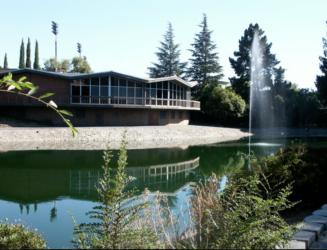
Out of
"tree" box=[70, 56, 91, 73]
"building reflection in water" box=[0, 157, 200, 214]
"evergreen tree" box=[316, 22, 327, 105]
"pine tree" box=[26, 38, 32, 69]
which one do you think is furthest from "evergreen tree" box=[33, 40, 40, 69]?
"building reflection in water" box=[0, 157, 200, 214]

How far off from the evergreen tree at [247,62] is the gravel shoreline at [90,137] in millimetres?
14598

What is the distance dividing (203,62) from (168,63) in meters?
8.17

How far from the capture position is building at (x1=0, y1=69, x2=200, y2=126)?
3556 cm

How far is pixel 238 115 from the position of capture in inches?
1812

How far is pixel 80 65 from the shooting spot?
65.5m

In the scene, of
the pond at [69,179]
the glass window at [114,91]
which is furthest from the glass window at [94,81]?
the pond at [69,179]

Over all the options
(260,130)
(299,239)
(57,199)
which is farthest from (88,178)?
(260,130)

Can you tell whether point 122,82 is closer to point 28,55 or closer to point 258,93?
point 258,93

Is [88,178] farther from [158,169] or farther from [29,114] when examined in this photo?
[29,114]

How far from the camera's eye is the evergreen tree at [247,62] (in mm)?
51219

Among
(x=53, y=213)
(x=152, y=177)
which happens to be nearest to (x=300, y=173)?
(x=53, y=213)

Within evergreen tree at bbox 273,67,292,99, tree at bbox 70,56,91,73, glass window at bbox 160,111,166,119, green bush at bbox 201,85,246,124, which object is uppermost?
tree at bbox 70,56,91,73

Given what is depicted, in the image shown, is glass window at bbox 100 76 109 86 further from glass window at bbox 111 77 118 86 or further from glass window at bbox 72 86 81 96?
glass window at bbox 72 86 81 96

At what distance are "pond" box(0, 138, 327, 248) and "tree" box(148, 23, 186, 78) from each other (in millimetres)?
40029
